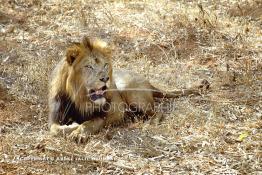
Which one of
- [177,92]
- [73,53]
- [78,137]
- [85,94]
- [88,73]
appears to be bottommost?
[78,137]

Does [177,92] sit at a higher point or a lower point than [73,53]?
lower

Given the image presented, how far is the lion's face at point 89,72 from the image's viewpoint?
5.56 metres

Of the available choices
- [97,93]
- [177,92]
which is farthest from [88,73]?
[177,92]

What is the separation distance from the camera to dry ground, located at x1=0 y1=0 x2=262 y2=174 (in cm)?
508

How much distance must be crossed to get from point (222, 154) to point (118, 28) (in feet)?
16.5

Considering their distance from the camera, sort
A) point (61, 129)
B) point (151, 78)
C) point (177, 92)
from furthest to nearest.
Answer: point (151, 78), point (177, 92), point (61, 129)

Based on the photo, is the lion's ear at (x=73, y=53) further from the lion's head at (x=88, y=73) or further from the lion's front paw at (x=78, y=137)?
the lion's front paw at (x=78, y=137)

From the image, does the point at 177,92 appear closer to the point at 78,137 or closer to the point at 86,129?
the point at 86,129

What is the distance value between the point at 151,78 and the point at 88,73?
88.6 inches

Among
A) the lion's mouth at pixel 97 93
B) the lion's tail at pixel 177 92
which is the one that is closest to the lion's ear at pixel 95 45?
the lion's mouth at pixel 97 93

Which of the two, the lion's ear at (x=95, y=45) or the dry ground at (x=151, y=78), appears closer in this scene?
the dry ground at (x=151, y=78)


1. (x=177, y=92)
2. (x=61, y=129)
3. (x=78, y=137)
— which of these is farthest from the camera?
(x=177, y=92)

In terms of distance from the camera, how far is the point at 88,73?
18.3ft

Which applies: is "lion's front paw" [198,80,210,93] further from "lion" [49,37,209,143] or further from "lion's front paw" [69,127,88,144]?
"lion's front paw" [69,127,88,144]
